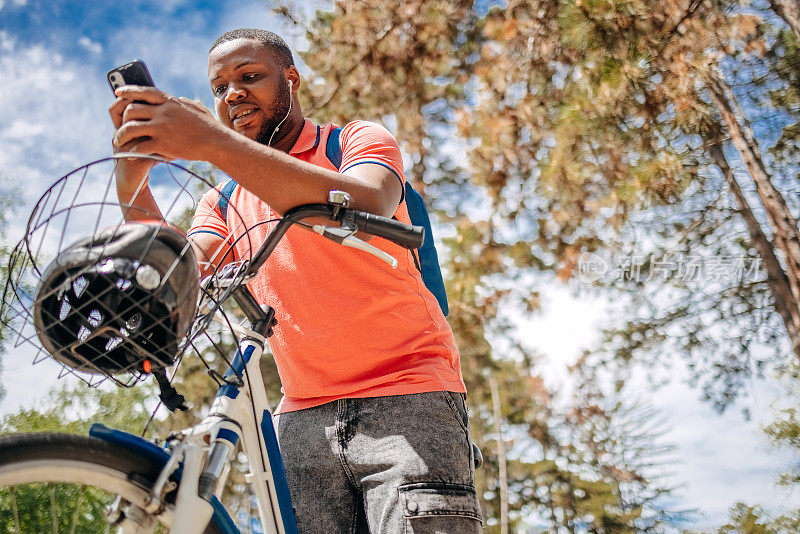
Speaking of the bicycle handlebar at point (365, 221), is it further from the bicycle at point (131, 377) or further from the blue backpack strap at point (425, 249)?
the blue backpack strap at point (425, 249)

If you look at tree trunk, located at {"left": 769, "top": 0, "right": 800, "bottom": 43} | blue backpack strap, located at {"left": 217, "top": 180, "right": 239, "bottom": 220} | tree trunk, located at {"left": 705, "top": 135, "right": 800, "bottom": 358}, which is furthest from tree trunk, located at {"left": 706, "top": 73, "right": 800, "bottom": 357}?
blue backpack strap, located at {"left": 217, "top": 180, "right": 239, "bottom": 220}

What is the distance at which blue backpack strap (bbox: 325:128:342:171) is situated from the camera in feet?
5.81

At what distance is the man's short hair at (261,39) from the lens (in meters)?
1.91

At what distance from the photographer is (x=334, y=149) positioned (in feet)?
5.89

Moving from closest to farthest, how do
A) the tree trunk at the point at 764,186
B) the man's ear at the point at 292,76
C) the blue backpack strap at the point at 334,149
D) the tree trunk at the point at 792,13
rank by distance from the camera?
the blue backpack strap at the point at 334,149, the man's ear at the point at 292,76, the tree trunk at the point at 792,13, the tree trunk at the point at 764,186

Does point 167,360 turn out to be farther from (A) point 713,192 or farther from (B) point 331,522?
(A) point 713,192

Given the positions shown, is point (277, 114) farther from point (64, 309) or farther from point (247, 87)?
point (64, 309)

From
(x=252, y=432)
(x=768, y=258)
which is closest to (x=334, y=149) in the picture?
(x=252, y=432)

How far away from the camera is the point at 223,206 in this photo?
6.38 feet

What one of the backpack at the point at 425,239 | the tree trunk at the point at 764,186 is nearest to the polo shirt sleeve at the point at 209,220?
the backpack at the point at 425,239

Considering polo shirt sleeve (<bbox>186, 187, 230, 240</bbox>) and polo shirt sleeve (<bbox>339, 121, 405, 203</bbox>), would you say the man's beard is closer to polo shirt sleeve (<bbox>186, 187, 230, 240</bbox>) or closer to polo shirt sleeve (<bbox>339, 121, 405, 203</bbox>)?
polo shirt sleeve (<bbox>186, 187, 230, 240</bbox>)

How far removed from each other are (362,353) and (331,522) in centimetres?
41

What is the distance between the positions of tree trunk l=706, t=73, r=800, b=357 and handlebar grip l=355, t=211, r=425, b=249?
4.54 m

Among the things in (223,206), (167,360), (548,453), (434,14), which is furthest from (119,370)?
(548,453)
